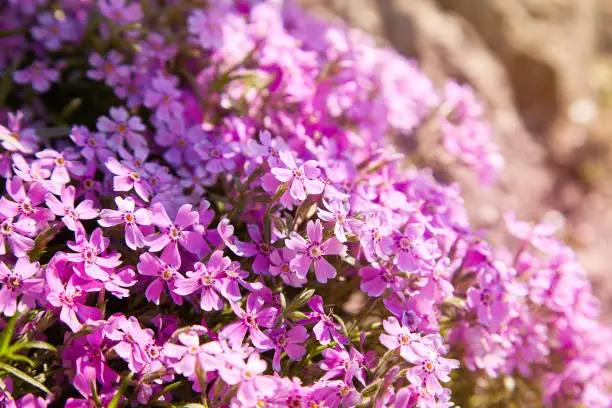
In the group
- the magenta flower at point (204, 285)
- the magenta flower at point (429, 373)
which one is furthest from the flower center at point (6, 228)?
the magenta flower at point (429, 373)

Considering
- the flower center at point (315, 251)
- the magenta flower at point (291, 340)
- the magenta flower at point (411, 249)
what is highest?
the magenta flower at point (411, 249)

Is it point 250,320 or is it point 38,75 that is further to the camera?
point 38,75

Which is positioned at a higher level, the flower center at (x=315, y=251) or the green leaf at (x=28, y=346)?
the flower center at (x=315, y=251)

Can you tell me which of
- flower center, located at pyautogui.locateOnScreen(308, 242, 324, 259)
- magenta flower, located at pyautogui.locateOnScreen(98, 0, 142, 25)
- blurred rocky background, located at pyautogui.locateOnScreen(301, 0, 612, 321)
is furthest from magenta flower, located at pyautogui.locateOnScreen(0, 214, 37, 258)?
blurred rocky background, located at pyautogui.locateOnScreen(301, 0, 612, 321)

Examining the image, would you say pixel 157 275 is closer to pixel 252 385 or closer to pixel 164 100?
pixel 252 385

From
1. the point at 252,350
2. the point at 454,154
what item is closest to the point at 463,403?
the point at 252,350

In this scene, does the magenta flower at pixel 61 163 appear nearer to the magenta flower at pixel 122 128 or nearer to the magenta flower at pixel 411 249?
the magenta flower at pixel 122 128

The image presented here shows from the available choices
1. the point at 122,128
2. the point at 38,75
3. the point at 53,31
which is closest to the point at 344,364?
the point at 122,128
